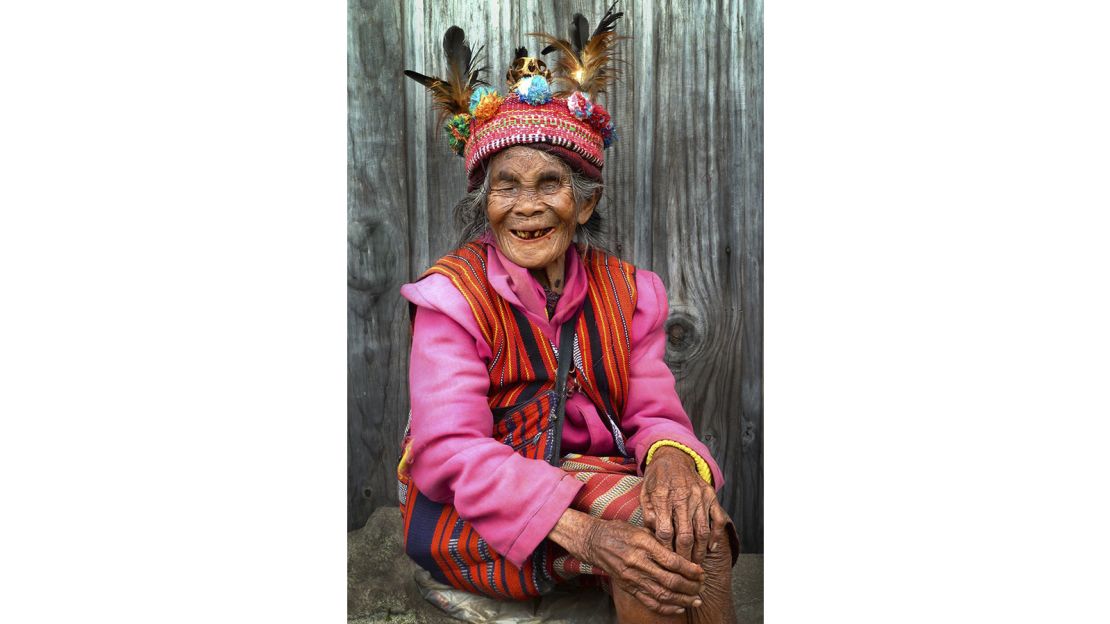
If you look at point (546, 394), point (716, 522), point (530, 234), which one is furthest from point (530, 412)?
point (716, 522)

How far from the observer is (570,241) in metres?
2.89

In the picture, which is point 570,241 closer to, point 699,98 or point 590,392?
point 590,392

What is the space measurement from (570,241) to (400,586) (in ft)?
3.81

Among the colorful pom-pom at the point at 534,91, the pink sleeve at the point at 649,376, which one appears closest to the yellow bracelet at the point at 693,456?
the pink sleeve at the point at 649,376

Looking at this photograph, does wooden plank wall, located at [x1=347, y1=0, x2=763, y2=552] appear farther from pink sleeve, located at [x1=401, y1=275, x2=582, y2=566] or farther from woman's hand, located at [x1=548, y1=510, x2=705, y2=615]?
woman's hand, located at [x1=548, y1=510, x2=705, y2=615]

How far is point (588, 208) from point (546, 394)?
583 millimetres

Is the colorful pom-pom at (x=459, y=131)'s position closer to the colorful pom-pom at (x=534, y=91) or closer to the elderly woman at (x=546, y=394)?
the elderly woman at (x=546, y=394)

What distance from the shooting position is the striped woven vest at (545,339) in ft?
9.18

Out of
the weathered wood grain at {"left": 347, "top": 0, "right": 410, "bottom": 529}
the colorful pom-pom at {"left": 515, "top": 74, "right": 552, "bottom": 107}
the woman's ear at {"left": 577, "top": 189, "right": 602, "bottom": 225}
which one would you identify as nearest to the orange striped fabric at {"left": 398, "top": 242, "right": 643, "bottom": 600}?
the woman's ear at {"left": 577, "top": 189, "right": 602, "bottom": 225}

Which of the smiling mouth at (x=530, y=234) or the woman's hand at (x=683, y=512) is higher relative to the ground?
the smiling mouth at (x=530, y=234)

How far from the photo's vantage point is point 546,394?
2818 mm

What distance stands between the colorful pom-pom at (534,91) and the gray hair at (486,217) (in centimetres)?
23

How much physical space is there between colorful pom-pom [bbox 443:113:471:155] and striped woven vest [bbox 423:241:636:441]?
308 mm

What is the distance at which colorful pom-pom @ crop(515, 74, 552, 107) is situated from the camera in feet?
9.04
